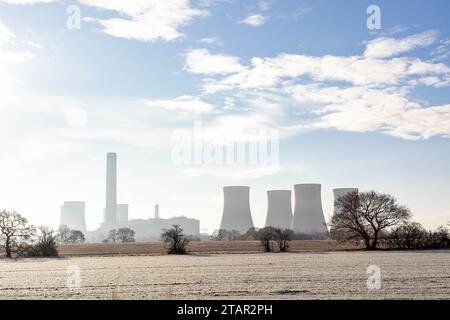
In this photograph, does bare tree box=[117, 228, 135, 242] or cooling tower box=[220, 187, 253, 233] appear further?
bare tree box=[117, 228, 135, 242]

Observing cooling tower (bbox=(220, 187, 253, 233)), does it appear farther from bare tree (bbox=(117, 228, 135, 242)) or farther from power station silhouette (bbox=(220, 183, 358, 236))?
bare tree (bbox=(117, 228, 135, 242))

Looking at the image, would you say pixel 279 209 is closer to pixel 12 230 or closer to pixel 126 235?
pixel 126 235

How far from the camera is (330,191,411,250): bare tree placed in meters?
77.6

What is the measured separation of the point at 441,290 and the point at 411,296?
2.91 meters

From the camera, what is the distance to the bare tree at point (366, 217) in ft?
254

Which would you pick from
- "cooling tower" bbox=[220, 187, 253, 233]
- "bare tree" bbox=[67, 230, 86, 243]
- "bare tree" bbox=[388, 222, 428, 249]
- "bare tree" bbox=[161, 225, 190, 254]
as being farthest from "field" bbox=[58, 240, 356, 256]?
"bare tree" bbox=[67, 230, 86, 243]

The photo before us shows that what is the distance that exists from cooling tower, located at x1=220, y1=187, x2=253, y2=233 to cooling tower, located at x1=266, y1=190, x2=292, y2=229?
6568 millimetres

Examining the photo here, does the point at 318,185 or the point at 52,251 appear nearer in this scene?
the point at 52,251

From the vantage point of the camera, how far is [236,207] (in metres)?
152

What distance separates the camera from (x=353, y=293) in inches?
811

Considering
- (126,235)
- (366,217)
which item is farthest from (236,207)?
(366,217)

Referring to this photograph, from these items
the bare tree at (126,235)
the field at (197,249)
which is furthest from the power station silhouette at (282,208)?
the bare tree at (126,235)
